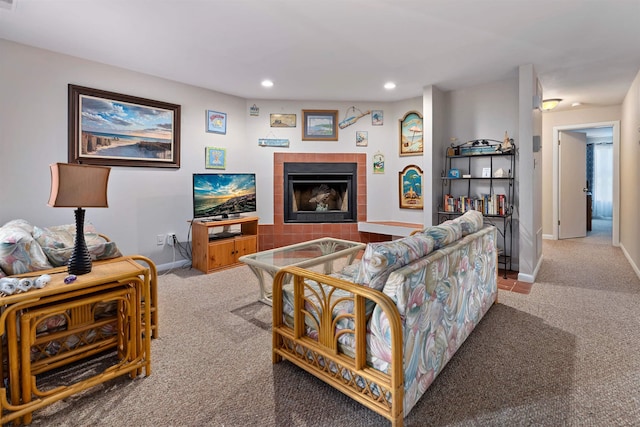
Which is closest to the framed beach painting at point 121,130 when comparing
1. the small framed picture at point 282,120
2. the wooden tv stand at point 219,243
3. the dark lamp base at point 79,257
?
the wooden tv stand at point 219,243

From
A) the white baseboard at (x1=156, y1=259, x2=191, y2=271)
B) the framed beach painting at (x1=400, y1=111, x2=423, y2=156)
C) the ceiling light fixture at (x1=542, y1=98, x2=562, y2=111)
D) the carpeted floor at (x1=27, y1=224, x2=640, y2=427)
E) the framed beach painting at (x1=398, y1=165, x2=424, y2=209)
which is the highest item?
the ceiling light fixture at (x1=542, y1=98, x2=562, y2=111)

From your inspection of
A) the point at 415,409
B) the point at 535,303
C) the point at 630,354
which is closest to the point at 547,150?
the point at 535,303

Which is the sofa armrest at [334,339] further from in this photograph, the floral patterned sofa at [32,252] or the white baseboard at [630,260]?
the white baseboard at [630,260]

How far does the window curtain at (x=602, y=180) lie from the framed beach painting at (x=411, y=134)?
6.90 meters

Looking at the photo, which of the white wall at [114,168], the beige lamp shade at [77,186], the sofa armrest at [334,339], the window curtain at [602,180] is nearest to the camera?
the sofa armrest at [334,339]

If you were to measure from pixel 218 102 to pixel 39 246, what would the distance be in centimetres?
308

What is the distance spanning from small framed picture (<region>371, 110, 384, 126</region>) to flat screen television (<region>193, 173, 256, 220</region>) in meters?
2.02

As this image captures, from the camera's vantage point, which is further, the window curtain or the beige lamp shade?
the window curtain

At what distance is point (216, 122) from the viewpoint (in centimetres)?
452

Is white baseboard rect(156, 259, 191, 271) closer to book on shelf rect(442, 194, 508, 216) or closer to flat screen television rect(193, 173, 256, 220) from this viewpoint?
flat screen television rect(193, 173, 256, 220)

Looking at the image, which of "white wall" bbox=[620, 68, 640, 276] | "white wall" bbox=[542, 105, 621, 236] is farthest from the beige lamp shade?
"white wall" bbox=[542, 105, 621, 236]

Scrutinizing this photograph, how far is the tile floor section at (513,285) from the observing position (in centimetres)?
328

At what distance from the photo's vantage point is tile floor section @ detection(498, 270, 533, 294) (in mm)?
3279

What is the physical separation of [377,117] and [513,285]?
9.78ft
